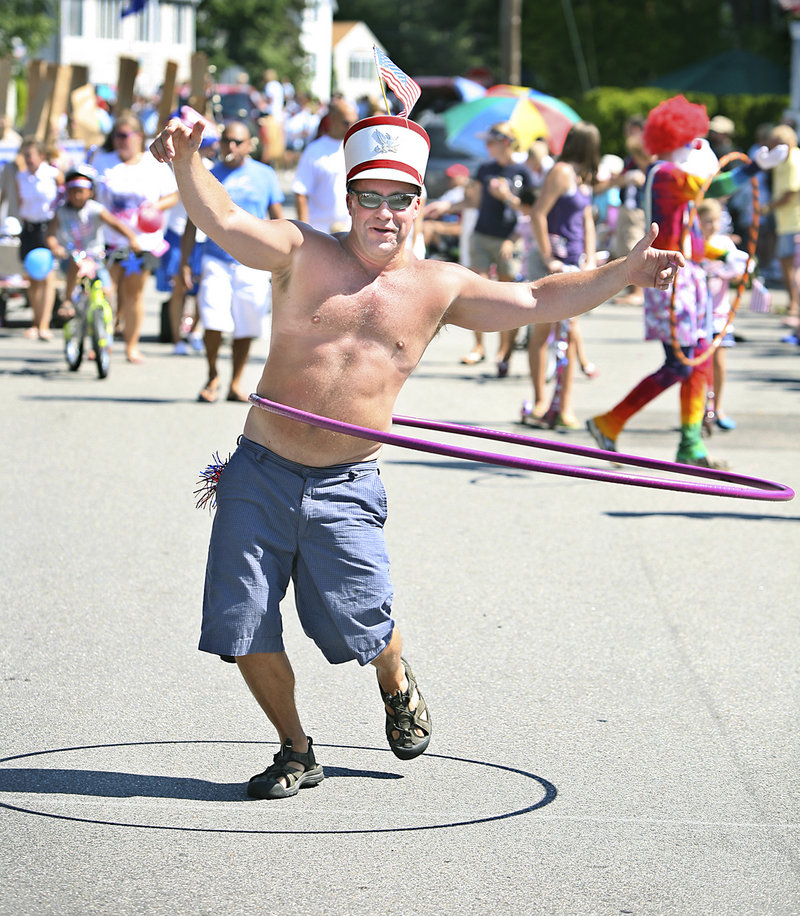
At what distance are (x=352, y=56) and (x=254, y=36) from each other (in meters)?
38.6

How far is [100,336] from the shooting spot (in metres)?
12.6

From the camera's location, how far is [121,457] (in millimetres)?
9609

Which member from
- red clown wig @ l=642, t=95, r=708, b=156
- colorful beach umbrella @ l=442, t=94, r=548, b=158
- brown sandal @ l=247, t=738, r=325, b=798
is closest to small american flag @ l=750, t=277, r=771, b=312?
red clown wig @ l=642, t=95, r=708, b=156

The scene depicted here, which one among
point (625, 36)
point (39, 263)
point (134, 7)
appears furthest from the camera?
point (625, 36)

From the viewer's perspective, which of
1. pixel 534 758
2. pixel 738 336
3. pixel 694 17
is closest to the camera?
pixel 534 758

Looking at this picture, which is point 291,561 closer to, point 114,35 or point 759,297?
point 759,297

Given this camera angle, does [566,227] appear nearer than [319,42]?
Yes

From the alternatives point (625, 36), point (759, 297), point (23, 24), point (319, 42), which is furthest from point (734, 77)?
point (319, 42)

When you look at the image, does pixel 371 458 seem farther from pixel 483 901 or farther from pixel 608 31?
pixel 608 31

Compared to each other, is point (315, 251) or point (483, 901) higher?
point (315, 251)

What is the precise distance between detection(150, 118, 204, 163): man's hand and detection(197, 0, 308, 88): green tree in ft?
221

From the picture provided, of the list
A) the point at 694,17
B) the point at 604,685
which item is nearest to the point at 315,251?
the point at 604,685

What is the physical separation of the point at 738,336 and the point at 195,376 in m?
6.66

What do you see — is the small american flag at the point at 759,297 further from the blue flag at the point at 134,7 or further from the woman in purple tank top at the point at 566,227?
the blue flag at the point at 134,7
